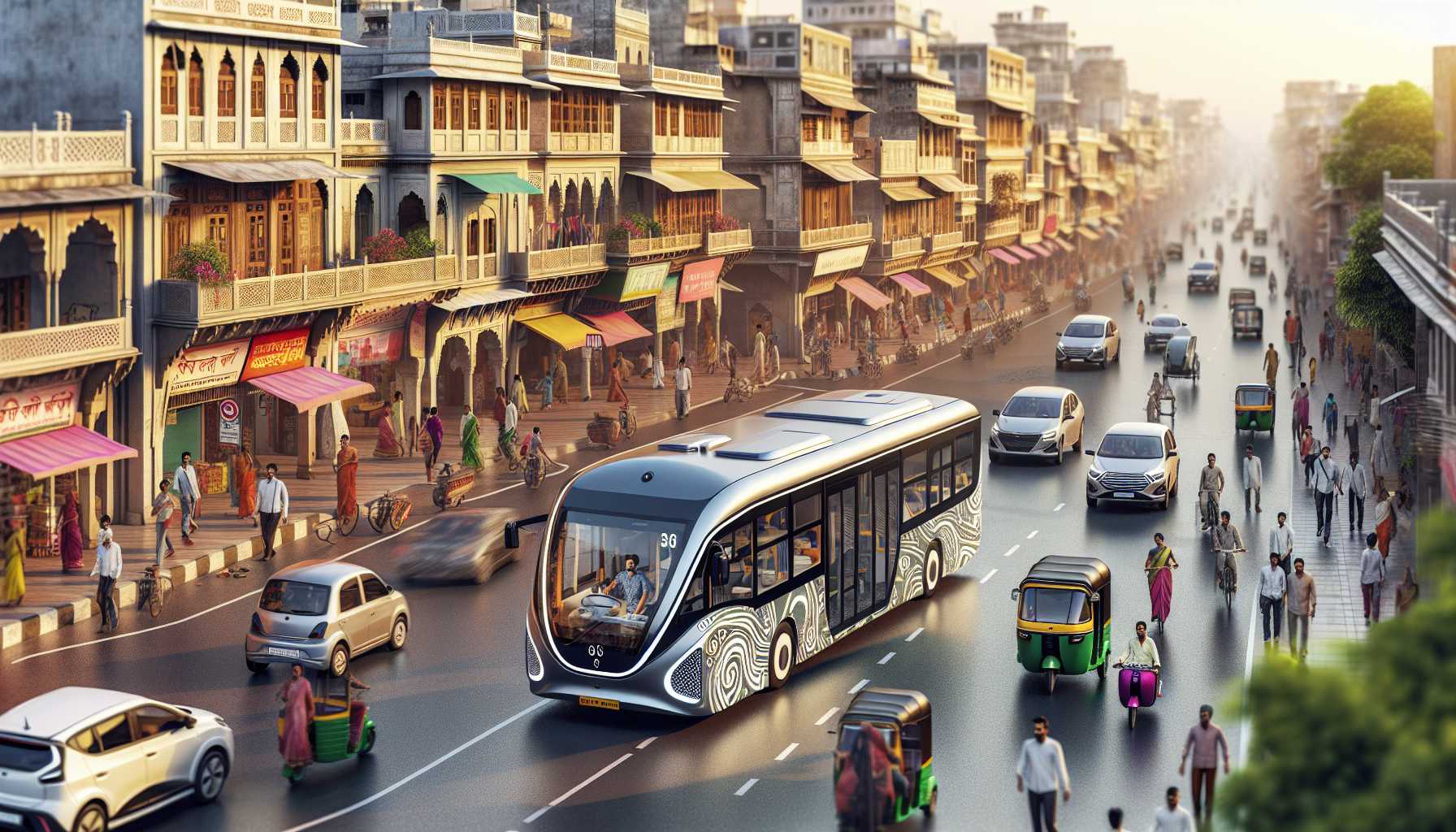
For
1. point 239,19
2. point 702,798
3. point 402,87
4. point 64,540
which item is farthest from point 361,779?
point 402,87

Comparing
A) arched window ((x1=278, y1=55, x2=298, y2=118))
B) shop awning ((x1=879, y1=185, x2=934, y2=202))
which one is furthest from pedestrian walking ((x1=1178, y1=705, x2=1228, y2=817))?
shop awning ((x1=879, y1=185, x2=934, y2=202))

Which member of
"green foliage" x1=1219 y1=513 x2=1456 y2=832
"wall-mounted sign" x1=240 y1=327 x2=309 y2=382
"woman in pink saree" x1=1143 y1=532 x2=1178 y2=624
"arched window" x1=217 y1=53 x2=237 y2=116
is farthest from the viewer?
"wall-mounted sign" x1=240 y1=327 x2=309 y2=382

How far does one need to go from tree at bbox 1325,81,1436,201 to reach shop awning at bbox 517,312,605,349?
46.2 m

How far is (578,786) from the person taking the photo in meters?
19.0

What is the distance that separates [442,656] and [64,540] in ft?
26.2

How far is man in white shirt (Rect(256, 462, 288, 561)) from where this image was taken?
31.0m

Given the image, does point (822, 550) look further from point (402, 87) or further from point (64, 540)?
point (402, 87)

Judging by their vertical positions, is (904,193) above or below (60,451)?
above

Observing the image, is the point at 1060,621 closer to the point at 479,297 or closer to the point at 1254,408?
the point at 1254,408

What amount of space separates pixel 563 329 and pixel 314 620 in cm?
2818

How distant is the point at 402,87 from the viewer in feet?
145

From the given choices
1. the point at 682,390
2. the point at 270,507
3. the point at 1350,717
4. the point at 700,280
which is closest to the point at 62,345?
the point at 270,507

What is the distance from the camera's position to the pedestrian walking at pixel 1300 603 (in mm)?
23797

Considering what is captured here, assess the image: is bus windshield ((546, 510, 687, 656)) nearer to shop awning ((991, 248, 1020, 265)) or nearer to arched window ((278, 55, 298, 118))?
arched window ((278, 55, 298, 118))
